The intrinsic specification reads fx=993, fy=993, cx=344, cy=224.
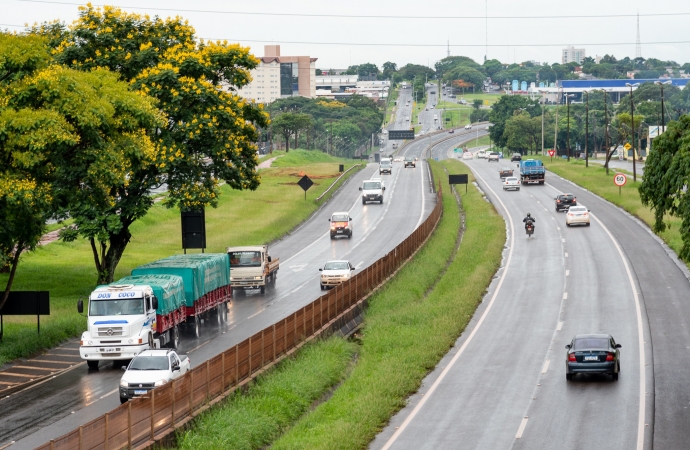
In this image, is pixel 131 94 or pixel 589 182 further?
pixel 589 182

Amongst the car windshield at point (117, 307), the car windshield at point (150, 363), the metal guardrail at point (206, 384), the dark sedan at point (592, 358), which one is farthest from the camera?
the car windshield at point (117, 307)

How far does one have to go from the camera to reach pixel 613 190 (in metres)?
98.9

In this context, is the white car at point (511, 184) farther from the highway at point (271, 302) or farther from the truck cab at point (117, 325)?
the truck cab at point (117, 325)

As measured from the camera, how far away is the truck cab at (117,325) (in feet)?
116

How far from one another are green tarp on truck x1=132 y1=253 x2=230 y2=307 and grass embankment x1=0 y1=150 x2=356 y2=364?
4.29 metres

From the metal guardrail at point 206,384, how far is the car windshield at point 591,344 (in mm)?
9960

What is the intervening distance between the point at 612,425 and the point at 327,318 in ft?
51.5

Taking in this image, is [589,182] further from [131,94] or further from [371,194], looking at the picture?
[131,94]

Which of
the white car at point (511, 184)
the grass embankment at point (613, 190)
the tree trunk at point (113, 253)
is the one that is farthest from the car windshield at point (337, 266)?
the white car at point (511, 184)

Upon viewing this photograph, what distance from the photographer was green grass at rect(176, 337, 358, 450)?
83.8 ft

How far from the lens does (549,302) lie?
48.7 meters

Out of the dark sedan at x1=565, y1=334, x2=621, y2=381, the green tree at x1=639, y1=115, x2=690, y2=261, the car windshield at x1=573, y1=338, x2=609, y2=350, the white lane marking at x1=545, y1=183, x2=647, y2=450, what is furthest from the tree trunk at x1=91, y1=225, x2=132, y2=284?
the green tree at x1=639, y1=115, x2=690, y2=261

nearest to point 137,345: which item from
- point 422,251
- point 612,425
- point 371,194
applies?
point 612,425

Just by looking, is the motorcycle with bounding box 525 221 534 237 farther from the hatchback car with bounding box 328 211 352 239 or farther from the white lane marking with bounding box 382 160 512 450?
the hatchback car with bounding box 328 211 352 239
